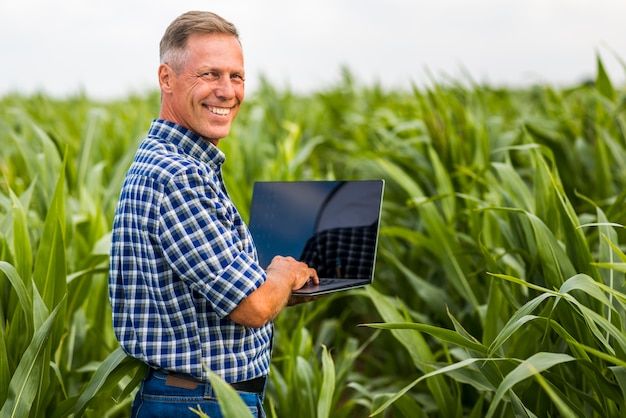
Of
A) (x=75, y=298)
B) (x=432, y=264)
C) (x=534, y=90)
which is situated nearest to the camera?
(x=75, y=298)

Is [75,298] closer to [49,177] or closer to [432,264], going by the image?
[49,177]

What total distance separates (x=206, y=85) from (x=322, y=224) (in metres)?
0.38

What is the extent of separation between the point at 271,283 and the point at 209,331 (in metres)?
0.13

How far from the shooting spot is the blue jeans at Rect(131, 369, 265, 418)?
1244mm

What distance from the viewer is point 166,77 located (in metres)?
1.29

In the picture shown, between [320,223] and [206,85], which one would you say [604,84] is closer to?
[320,223]

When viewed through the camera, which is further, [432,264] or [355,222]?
[432,264]

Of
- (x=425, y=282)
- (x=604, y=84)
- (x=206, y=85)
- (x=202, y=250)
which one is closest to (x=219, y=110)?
(x=206, y=85)

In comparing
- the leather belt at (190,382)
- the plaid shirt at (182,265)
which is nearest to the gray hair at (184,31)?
the plaid shirt at (182,265)

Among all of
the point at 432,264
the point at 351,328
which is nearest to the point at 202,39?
the point at 432,264

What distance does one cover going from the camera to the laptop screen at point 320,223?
142 cm

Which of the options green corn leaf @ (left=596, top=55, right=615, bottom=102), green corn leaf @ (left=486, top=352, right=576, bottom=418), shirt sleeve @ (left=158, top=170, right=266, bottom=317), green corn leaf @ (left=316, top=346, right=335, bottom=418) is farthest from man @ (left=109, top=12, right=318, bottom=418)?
green corn leaf @ (left=596, top=55, right=615, bottom=102)

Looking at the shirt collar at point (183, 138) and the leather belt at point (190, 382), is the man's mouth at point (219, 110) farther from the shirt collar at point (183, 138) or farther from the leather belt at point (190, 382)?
the leather belt at point (190, 382)

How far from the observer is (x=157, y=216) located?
117 cm
